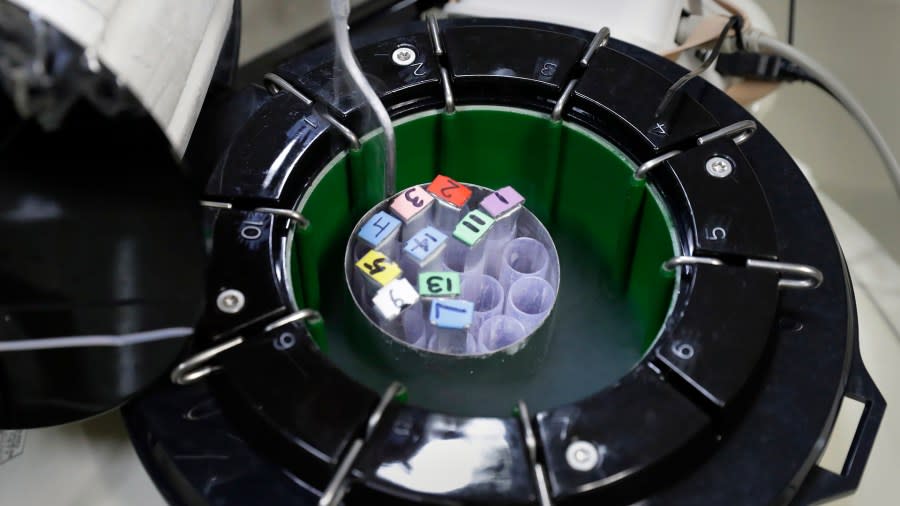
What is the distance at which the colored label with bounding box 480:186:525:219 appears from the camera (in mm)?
807

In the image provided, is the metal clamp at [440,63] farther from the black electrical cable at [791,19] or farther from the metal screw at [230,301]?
the black electrical cable at [791,19]

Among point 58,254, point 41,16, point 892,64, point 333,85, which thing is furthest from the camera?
point 892,64

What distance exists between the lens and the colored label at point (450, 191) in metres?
0.81

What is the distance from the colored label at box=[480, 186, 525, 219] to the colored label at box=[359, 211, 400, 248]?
0.09m

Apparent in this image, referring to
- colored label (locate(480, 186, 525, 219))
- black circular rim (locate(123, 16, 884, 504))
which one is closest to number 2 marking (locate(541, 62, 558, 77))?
black circular rim (locate(123, 16, 884, 504))

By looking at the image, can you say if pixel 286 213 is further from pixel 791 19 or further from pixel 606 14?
pixel 791 19

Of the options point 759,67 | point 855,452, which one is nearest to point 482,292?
point 855,452

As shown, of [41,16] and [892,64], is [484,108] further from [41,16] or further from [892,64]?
[892,64]

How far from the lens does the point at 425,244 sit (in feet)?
2.59

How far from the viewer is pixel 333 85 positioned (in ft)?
2.62

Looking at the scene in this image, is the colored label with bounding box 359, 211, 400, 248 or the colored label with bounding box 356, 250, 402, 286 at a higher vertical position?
the colored label with bounding box 359, 211, 400, 248


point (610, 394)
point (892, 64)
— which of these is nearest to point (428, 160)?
point (610, 394)

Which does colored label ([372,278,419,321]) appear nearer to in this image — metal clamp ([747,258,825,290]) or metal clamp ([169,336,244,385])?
metal clamp ([169,336,244,385])

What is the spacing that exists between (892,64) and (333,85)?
98 centimetres
